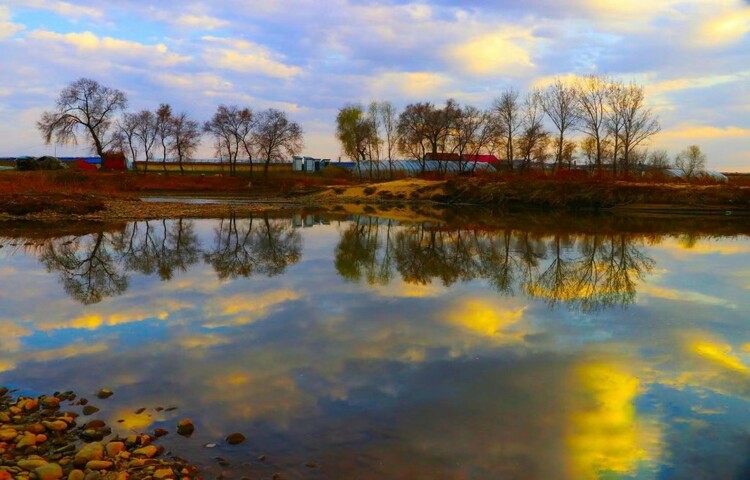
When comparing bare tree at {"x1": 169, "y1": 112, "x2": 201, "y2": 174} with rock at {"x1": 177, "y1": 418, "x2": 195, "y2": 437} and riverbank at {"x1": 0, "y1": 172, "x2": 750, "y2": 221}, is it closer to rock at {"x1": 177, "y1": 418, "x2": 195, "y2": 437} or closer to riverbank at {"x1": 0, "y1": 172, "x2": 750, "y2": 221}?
riverbank at {"x1": 0, "y1": 172, "x2": 750, "y2": 221}

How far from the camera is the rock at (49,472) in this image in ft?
17.4

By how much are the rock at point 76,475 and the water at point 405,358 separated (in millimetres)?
984

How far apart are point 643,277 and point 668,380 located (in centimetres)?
941

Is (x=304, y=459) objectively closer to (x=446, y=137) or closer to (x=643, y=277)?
(x=643, y=277)

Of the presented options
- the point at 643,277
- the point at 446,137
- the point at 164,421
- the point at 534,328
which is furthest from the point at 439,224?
the point at 446,137

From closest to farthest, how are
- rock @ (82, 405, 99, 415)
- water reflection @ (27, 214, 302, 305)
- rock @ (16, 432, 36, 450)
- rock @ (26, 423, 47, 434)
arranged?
rock @ (16, 432, 36, 450) < rock @ (26, 423, 47, 434) < rock @ (82, 405, 99, 415) < water reflection @ (27, 214, 302, 305)

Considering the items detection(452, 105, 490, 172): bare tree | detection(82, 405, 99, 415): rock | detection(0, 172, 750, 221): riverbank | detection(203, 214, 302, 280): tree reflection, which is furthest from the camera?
detection(452, 105, 490, 172): bare tree

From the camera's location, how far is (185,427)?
657 cm

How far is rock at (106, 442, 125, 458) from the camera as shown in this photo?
19.0 feet

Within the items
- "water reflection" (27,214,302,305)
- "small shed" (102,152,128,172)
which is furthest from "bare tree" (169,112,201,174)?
"water reflection" (27,214,302,305)

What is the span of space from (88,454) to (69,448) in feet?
1.53

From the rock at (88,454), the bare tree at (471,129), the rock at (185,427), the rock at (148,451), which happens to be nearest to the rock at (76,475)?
the rock at (88,454)

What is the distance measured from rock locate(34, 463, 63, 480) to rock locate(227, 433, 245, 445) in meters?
1.71

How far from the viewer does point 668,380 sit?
27.2ft
